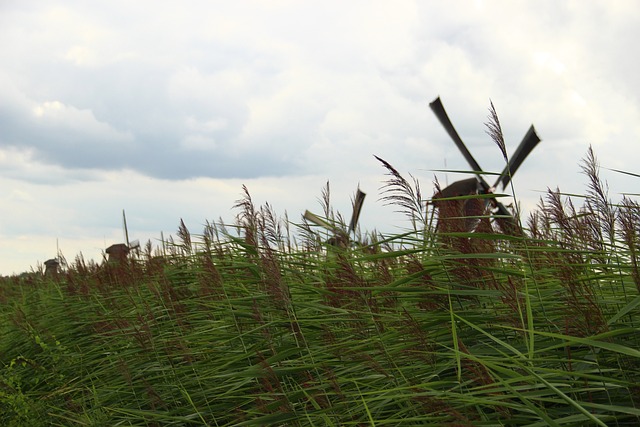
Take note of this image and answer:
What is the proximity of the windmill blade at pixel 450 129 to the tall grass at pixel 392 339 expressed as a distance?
1000cm

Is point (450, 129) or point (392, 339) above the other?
point (450, 129)

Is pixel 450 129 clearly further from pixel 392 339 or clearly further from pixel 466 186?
pixel 392 339

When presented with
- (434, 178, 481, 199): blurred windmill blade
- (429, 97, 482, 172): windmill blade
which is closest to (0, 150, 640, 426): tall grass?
(429, 97, 482, 172): windmill blade

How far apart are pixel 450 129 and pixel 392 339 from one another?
39.8ft

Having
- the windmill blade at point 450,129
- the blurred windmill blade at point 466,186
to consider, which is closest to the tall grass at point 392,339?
the windmill blade at point 450,129

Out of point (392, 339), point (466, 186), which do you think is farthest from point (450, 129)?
point (392, 339)

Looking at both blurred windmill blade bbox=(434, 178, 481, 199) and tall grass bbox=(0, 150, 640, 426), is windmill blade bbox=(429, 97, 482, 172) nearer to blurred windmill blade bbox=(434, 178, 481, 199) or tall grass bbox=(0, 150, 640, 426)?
blurred windmill blade bbox=(434, 178, 481, 199)

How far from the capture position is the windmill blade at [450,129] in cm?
1439

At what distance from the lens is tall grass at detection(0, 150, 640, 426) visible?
2.33m

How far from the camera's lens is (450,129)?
47.8ft

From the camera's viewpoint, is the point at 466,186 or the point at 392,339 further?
the point at 466,186

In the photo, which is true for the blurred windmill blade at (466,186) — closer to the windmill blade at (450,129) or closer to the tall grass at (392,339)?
the windmill blade at (450,129)

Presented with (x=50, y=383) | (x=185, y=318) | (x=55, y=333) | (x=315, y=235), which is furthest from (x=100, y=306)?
(x=315, y=235)

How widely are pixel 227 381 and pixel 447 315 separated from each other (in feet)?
4.47
